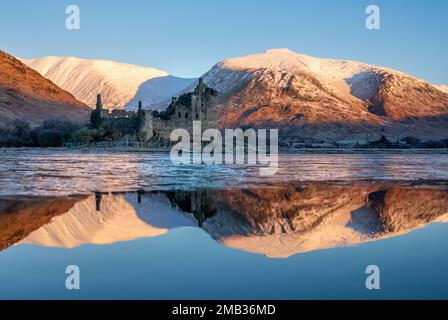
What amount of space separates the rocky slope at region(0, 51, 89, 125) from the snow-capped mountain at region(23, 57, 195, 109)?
32.4 meters

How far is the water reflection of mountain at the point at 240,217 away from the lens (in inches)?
282

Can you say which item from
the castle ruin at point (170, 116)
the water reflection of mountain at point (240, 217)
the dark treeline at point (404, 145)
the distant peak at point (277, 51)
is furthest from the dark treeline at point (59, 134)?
the distant peak at point (277, 51)

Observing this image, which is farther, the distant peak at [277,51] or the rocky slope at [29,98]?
the distant peak at [277,51]

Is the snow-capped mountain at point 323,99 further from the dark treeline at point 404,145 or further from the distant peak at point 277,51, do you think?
the dark treeline at point 404,145

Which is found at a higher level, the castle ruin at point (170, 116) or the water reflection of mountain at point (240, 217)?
the castle ruin at point (170, 116)

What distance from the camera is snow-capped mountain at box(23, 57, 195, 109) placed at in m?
149

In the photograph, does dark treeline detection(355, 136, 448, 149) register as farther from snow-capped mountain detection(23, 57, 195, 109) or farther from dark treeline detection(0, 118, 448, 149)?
snow-capped mountain detection(23, 57, 195, 109)

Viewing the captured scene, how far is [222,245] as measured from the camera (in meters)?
6.87

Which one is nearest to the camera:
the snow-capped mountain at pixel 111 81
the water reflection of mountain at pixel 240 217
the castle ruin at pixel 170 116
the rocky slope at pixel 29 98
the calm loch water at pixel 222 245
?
the calm loch water at pixel 222 245

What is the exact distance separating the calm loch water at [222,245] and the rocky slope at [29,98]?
74111mm

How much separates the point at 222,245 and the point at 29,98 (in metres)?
96.2

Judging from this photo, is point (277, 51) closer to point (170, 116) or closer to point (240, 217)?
point (170, 116)

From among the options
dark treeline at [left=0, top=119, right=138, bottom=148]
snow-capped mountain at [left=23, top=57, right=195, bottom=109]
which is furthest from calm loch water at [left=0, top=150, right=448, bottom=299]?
snow-capped mountain at [left=23, top=57, right=195, bottom=109]
